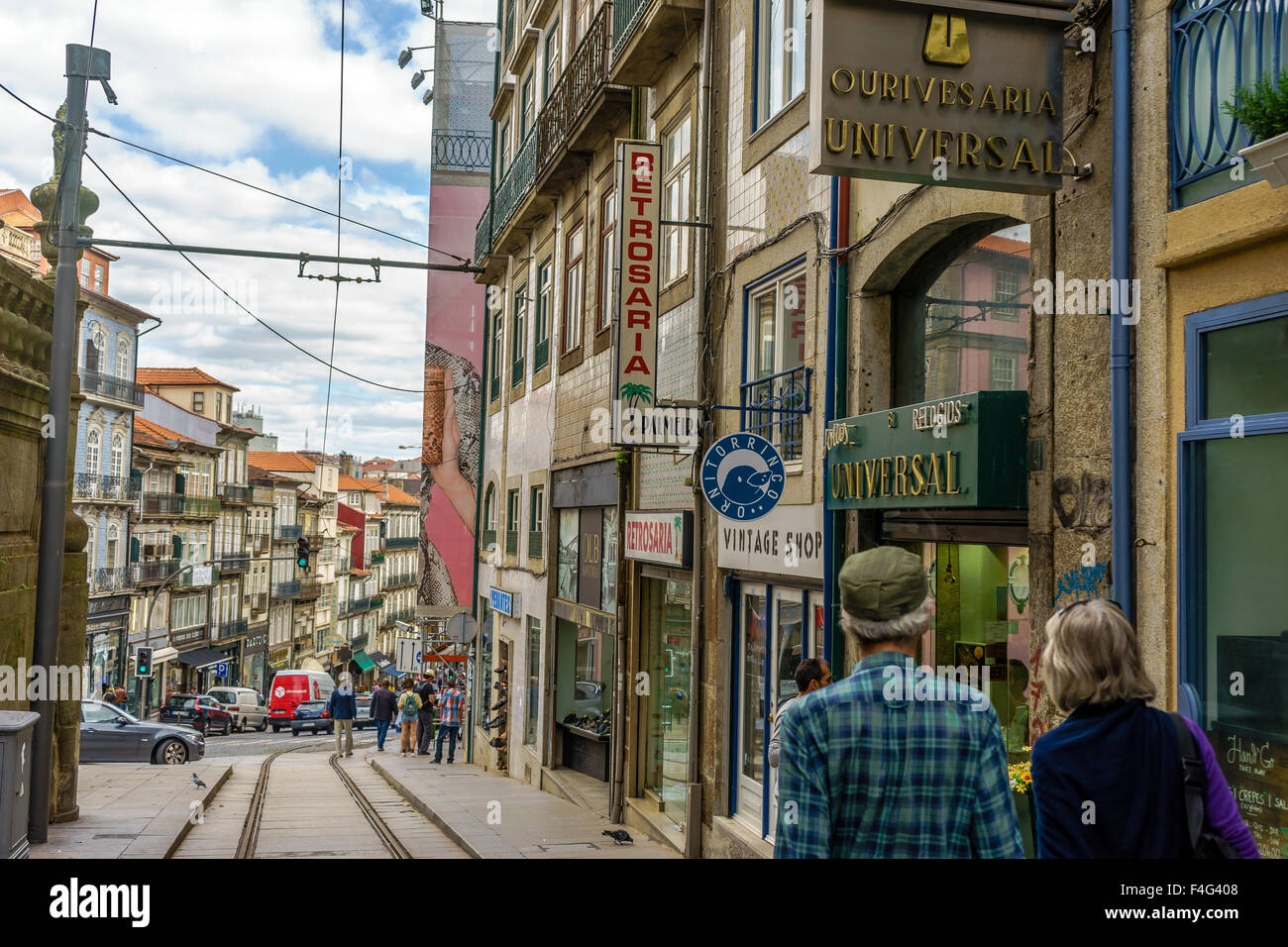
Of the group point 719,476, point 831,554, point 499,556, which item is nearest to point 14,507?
point 719,476

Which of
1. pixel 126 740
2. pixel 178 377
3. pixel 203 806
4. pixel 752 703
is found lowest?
pixel 126 740

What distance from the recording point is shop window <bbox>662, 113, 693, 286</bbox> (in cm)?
1319

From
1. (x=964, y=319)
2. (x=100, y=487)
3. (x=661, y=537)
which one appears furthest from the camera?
(x=100, y=487)

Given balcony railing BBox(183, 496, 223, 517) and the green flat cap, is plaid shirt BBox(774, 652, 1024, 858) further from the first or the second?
balcony railing BBox(183, 496, 223, 517)

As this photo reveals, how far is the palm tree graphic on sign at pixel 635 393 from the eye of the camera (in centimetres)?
1210

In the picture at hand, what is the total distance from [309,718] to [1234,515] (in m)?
43.8

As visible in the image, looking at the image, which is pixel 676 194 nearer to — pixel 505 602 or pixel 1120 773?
pixel 505 602

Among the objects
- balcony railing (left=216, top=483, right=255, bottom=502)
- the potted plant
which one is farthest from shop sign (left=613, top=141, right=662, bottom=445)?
balcony railing (left=216, top=483, right=255, bottom=502)

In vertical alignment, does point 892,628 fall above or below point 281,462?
below

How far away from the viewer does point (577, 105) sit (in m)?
17.0

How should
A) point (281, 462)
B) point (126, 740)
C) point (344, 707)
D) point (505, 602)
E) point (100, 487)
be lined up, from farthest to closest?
point (281, 462) < point (100, 487) < point (344, 707) < point (126, 740) < point (505, 602)

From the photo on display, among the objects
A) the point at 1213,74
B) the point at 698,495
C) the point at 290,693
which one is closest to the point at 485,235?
the point at 698,495

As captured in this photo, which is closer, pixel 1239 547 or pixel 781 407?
pixel 1239 547
